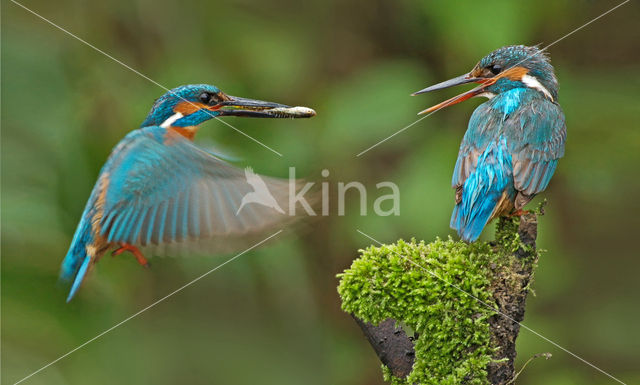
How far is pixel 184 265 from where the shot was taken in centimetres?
418

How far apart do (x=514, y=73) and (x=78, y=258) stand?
1.71 metres

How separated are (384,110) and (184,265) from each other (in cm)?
121

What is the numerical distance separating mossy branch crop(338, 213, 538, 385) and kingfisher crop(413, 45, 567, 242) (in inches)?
4.4

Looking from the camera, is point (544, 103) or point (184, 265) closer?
point (544, 103)

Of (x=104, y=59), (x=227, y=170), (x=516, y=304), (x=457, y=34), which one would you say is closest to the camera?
(x=516, y=304)

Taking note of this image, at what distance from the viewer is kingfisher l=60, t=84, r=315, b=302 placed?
2756mm

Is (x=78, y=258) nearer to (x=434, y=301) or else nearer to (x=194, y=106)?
(x=194, y=106)

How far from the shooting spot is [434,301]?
2678mm

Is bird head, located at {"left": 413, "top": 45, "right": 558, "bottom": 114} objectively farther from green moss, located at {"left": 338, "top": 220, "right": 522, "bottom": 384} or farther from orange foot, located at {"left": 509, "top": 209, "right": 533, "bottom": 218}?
green moss, located at {"left": 338, "top": 220, "right": 522, "bottom": 384}

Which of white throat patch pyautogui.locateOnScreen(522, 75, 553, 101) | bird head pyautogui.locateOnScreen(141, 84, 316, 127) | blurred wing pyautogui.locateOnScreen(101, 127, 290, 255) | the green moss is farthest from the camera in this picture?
bird head pyautogui.locateOnScreen(141, 84, 316, 127)

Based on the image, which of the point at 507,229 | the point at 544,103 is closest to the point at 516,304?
the point at 507,229

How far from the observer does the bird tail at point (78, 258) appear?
3.13m

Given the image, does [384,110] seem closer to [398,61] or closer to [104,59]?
[398,61]

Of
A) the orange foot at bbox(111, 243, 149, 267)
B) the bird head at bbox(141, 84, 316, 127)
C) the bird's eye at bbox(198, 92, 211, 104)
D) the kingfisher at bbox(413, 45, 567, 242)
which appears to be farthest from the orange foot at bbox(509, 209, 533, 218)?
the orange foot at bbox(111, 243, 149, 267)
